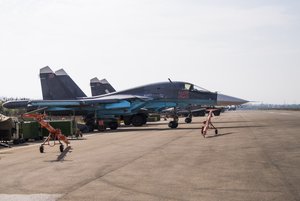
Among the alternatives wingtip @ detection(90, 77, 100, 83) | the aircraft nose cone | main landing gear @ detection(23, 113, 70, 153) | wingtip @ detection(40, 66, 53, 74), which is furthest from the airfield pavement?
wingtip @ detection(90, 77, 100, 83)

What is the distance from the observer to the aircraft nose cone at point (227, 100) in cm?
3278

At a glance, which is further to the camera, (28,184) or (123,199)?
(28,184)

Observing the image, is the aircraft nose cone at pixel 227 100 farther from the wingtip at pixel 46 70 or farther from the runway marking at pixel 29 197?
the runway marking at pixel 29 197

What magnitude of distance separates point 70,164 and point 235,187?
559 cm

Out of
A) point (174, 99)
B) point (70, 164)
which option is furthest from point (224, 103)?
point (70, 164)

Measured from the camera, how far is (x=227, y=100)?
33688mm

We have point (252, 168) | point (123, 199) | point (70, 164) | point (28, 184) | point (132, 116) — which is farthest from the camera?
point (132, 116)

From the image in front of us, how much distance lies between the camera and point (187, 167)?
416 inches

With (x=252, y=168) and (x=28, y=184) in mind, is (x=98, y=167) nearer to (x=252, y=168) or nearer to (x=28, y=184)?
(x=28, y=184)

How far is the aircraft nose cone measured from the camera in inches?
1291

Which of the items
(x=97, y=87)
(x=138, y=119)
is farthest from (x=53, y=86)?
(x=97, y=87)

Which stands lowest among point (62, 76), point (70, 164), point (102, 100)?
point (70, 164)

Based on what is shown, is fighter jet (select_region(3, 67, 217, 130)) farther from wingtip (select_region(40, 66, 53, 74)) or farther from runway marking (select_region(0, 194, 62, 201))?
runway marking (select_region(0, 194, 62, 201))

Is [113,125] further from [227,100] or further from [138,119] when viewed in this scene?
[227,100]
